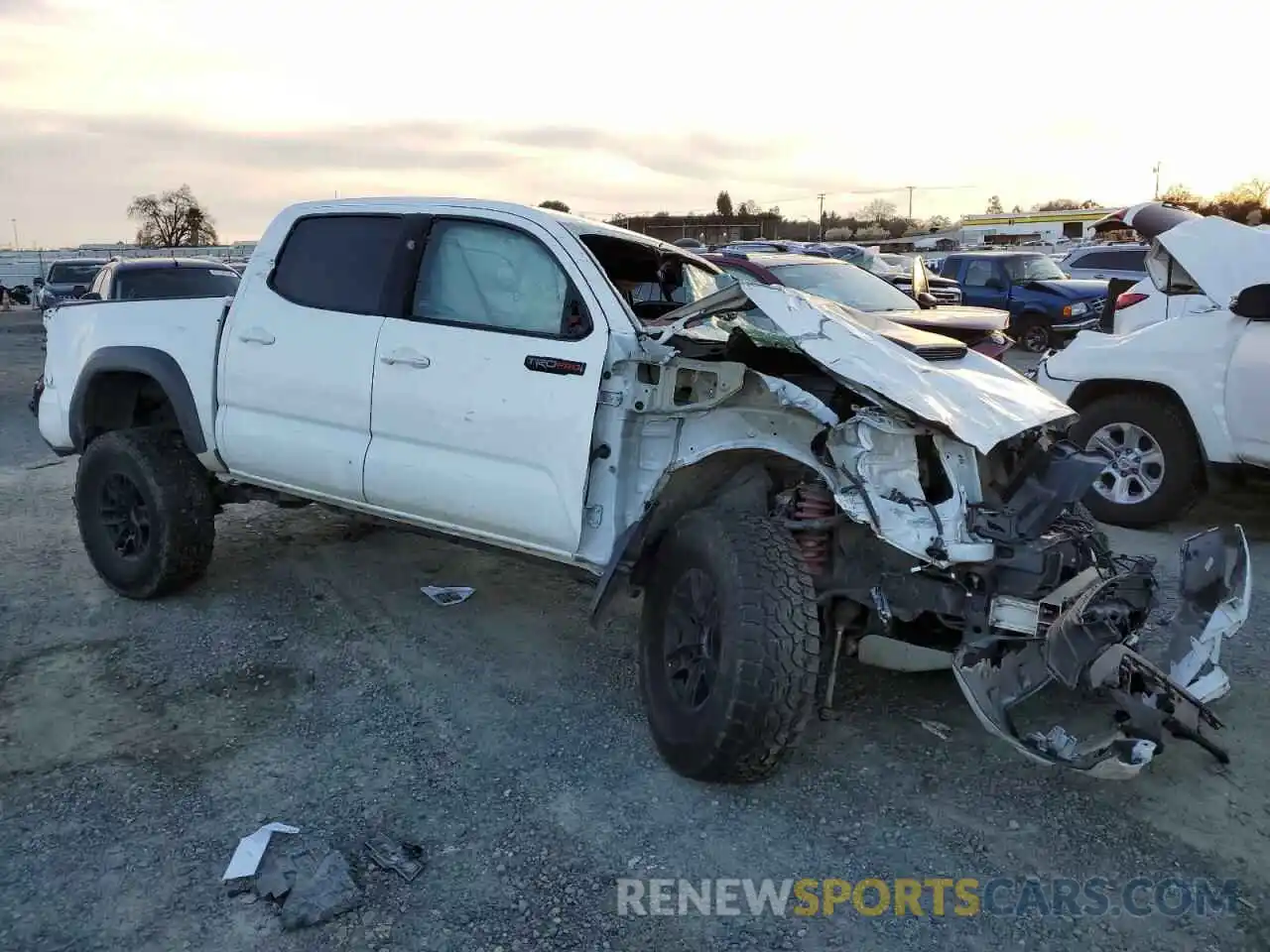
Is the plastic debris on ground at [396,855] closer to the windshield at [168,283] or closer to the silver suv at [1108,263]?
the windshield at [168,283]

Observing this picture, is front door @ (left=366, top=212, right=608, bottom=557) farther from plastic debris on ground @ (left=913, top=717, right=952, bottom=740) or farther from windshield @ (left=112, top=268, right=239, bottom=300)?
windshield @ (left=112, top=268, right=239, bottom=300)

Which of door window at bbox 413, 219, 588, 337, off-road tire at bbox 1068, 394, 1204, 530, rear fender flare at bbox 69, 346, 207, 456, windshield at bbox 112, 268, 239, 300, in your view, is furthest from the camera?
windshield at bbox 112, 268, 239, 300

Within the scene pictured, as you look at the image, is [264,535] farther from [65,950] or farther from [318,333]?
[65,950]

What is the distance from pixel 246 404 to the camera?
16.1 ft

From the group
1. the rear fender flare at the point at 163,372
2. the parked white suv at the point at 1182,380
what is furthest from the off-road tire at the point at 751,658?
the parked white suv at the point at 1182,380

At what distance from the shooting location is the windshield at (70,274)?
83.8 ft

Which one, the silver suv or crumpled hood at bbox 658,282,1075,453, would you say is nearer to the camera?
crumpled hood at bbox 658,282,1075,453

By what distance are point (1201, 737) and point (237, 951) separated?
10.3 feet

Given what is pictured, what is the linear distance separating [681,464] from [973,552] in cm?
113

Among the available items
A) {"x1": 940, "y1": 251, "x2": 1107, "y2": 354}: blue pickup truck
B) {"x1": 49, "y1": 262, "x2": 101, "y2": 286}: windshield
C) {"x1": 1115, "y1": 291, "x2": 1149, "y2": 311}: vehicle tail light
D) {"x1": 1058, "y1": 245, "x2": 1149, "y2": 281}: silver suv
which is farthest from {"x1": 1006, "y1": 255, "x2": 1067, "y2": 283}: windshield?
{"x1": 49, "y1": 262, "x2": 101, "y2": 286}: windshield

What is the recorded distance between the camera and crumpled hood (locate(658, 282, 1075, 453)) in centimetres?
333


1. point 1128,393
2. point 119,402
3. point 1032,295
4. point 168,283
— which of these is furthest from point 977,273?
point 119,402

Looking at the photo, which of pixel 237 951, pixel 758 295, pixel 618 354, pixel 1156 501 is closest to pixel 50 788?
pixel 237 951

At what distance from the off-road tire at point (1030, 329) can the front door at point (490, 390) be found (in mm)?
15213
